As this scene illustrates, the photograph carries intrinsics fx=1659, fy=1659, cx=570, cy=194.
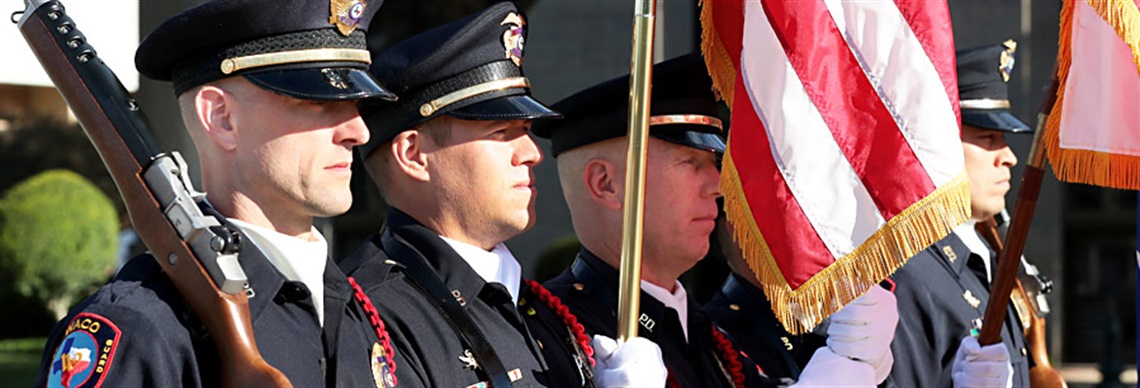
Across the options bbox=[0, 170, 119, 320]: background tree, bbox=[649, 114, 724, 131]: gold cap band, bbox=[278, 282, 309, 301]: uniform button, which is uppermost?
bbox=[278, 282, 309, 301]: uniform button

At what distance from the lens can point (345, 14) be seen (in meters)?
3.06

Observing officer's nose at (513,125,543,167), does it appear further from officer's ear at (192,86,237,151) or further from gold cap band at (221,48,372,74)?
officer's ear at (192,86,237,151)

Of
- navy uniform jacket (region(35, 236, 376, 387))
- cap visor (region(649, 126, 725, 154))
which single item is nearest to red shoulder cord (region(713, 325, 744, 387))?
cap visor (region(649, 126, 725, 154))

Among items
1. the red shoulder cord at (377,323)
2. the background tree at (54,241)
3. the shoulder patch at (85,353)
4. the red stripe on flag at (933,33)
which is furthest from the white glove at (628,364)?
the background tree at (54,241)

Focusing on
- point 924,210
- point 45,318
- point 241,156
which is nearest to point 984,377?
point 924,210

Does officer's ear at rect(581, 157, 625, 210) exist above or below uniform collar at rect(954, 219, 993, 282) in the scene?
above

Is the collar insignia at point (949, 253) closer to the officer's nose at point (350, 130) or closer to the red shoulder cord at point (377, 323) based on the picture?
the red shoulder cord at point (377, 323)

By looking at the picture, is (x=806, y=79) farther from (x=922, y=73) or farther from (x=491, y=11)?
(x=491, y=11)

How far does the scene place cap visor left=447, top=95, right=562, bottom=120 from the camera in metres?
3.57

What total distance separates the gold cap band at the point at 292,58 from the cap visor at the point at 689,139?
47.6 inches

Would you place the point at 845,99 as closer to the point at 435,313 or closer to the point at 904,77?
the point at 904,77

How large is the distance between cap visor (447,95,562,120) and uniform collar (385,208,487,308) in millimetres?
265

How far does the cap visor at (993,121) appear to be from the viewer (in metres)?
5.24

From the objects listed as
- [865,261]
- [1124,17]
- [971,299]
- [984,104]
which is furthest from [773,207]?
[984,104]
